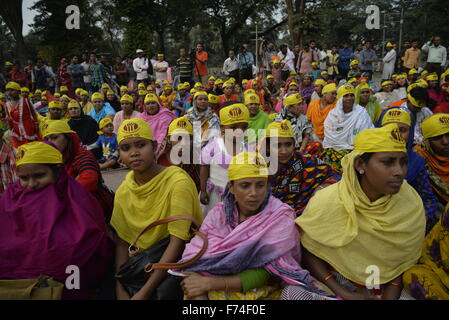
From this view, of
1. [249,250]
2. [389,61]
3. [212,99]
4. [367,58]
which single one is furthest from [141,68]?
[249,250]

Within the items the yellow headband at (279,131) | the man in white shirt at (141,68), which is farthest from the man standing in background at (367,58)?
the yellow headband at (279,131)

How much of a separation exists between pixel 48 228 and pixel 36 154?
0.51 meters

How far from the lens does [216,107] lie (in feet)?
24.5

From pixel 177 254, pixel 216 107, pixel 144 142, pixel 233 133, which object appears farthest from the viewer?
pixel 216 107

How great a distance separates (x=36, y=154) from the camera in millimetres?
2338

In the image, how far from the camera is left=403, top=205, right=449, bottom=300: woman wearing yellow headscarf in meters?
2.04

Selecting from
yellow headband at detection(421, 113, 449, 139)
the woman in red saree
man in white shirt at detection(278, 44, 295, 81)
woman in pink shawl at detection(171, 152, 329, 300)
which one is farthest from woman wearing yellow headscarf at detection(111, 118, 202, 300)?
man in white shirt at detection(278, 44, 295, 81)

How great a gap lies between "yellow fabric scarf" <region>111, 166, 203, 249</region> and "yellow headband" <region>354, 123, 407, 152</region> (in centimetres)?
123

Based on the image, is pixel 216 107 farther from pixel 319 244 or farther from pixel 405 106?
pixel 319 244

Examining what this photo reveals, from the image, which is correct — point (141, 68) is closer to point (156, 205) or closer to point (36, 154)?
point (36, 154)

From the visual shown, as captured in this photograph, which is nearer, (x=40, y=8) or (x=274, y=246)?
(x=274, y=246)

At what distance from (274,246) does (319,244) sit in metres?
0.32

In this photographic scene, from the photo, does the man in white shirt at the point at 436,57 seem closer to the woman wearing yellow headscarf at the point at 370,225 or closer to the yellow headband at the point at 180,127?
the yellow headband at the point at 180,127
